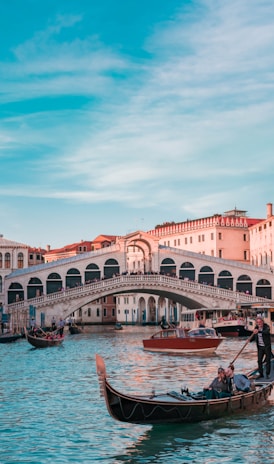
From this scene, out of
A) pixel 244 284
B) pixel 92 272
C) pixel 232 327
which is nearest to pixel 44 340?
pixel 232 327

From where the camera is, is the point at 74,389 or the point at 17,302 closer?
the point at 74,389

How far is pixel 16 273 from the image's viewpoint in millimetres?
46844

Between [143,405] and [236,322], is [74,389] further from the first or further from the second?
[236,322]

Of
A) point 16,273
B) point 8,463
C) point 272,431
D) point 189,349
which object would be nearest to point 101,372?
point 8,463

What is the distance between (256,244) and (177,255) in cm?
1226

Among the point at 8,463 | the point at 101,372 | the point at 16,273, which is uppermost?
the point at 16,273

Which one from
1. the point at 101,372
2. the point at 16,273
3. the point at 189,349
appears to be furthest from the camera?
the point at 16,273

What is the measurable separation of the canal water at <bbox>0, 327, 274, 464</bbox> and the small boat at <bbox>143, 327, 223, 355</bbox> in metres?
4.96

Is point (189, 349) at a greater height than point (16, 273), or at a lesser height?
lesser

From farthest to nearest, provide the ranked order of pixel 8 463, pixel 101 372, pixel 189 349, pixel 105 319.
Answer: pixel 105 319
pixel 189 349
pixel 101 372
pixel 8 463

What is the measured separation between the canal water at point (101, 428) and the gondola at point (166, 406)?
0.19 meters

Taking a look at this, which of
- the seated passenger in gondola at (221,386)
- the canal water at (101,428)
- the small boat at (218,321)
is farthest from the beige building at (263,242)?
the seated passenger in gondola at (221,386)

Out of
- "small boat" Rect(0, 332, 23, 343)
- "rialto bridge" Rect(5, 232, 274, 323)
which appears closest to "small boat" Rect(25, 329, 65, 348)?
"small boat" Rect(0, 332, 23, 343)

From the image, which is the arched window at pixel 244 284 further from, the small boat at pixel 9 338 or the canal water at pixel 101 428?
the canal water at pixel 101 428
